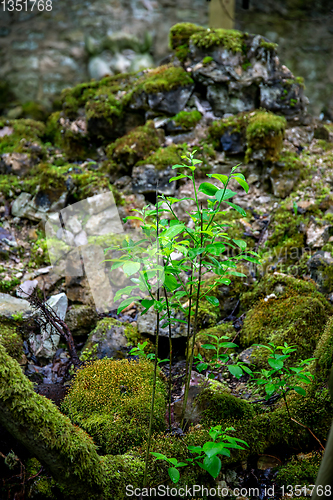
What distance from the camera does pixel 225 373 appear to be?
261 cm

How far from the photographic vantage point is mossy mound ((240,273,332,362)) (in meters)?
2.46

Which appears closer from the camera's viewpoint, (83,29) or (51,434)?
(51,434)

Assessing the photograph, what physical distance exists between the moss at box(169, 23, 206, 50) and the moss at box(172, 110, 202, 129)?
1.28 metres

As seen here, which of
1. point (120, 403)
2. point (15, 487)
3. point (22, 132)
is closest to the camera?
point (15, 487)

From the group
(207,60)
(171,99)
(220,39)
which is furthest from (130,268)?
(220,39)

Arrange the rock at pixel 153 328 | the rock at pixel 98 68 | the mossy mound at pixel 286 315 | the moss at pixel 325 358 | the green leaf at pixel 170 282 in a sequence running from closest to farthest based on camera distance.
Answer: the green leaf at pixel 170 282, the moss at pixel 325 358, the mossy mound at pixel 286 315, the rock at pixel 153 328, the rock at pixel 98 68

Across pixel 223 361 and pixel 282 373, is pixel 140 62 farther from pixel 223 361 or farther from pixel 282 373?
pixel 282 373

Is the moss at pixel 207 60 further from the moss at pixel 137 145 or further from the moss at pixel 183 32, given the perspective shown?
the moss at pixel 137 145

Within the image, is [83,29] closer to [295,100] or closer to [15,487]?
[295,100]

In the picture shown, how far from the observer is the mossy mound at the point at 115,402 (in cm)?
202

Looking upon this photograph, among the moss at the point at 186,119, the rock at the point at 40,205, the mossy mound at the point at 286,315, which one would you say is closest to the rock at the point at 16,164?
the rock at the point at 40,205

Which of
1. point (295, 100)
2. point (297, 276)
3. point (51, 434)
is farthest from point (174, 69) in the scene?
point (51, 434)

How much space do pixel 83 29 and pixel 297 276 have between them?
761cm

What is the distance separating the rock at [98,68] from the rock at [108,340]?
6.06m
